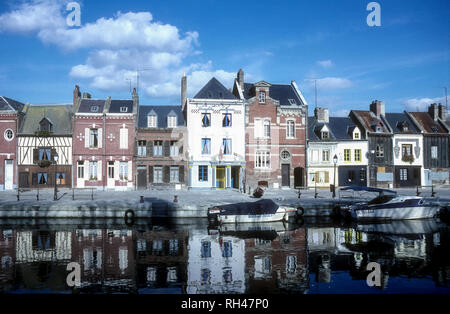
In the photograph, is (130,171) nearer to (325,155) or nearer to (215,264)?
(325,155)

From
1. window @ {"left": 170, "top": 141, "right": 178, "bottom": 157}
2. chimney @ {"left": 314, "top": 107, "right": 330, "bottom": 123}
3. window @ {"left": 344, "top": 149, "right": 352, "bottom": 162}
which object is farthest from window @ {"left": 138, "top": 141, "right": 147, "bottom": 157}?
window @ {"left": 344, "top": 149, "right": 352, "bottom": 162}

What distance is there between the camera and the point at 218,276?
39.2ft

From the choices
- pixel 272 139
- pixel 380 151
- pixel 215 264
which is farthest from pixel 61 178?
pixel 380 151

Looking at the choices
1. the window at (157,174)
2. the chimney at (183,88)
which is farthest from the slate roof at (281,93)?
the window at (157,174)

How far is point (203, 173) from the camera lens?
35.8 meters

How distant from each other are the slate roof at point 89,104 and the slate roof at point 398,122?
107 feet

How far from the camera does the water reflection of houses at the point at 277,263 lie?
11.0 meters

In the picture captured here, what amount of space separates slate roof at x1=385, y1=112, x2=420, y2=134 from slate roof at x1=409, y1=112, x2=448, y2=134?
2.91ft

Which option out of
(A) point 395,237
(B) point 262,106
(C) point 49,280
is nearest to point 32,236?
(C) point 49,280

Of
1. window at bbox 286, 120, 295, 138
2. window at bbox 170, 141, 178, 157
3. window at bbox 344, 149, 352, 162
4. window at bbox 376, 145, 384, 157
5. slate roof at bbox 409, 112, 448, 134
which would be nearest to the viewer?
window at bbox 170, 141, 178, 157

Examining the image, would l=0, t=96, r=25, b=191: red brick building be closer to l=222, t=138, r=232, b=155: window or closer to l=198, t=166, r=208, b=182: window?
l=198, t=166, r=208, b=182: window

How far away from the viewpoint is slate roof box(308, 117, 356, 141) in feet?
128

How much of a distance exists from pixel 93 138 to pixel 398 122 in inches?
1365
